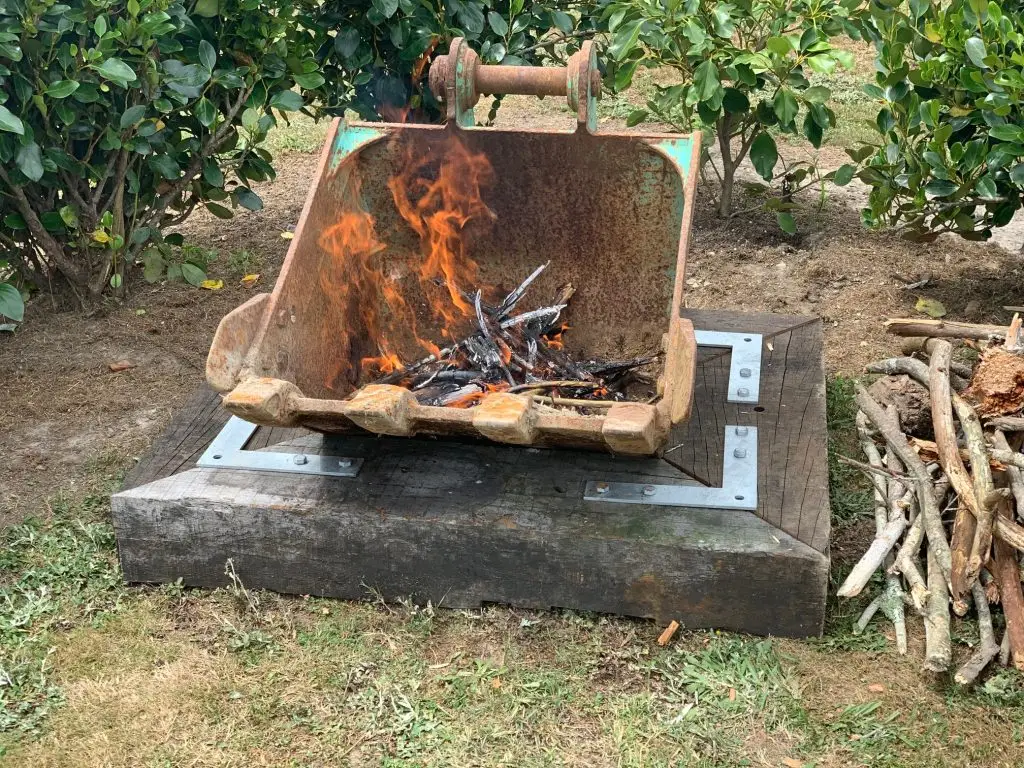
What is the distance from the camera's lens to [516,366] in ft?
10.8

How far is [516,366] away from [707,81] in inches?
73.6

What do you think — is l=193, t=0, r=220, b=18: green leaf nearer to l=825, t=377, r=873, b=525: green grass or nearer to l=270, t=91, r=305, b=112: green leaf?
l=270, t=91, r=305, b=112: green leaf

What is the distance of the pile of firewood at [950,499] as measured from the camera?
2.70 metres

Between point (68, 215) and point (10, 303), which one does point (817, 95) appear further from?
point (10, 303)

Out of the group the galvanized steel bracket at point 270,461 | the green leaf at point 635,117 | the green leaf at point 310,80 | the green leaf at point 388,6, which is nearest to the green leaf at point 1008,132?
the green leaf at point 635,117

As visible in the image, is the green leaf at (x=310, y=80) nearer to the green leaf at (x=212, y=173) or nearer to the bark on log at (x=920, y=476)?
the green leaf at (x=212, y=173)

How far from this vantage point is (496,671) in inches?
107

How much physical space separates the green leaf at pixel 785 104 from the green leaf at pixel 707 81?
0.24 m

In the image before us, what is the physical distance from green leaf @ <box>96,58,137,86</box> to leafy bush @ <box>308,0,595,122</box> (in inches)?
37.9

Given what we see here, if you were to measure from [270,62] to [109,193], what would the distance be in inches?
32.9

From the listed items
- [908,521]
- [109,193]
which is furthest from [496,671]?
[109,193]

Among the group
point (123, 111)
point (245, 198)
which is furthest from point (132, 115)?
point (245, 198)

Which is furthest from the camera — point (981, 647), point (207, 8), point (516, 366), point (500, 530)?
point (207, 8)

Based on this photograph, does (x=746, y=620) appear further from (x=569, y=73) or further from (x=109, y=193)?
(x=109, y=193)
